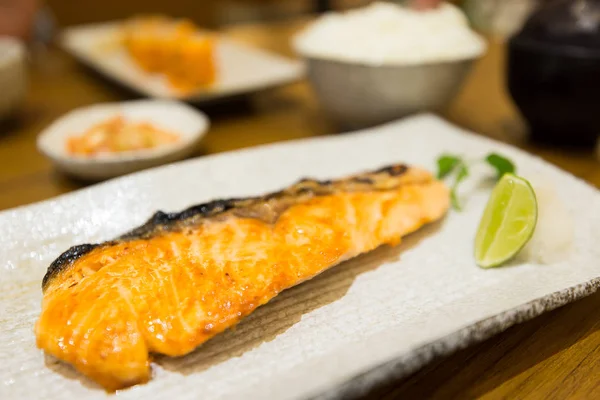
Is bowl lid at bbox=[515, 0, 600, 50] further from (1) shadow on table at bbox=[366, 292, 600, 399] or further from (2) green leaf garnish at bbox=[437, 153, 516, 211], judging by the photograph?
(1) shadow on table at bbox=[366, 292, 600, 399]

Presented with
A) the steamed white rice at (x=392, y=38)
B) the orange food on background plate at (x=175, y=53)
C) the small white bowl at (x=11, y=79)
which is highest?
the steamed white rice at (x=392, y=38)

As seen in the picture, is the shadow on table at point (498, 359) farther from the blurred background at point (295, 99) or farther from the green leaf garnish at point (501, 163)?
the blurred background at point (295, 99)

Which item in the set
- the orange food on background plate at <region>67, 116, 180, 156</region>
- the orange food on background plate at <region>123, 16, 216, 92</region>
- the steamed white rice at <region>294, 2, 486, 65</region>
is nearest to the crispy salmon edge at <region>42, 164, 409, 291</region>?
the orange food on background plate at <region>67, 116, 180, 156</region>

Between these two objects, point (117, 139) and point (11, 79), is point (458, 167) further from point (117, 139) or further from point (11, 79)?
point (11, 79)

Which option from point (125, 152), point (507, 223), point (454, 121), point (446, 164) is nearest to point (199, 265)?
point (507, 223)

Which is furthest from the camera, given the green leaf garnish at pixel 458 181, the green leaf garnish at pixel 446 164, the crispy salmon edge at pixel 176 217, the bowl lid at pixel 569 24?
the bowl lid at pixel 569 24

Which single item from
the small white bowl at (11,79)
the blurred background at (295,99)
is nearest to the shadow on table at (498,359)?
the blurred background at (295,99)

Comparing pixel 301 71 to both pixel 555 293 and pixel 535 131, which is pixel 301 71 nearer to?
pixel 535 131

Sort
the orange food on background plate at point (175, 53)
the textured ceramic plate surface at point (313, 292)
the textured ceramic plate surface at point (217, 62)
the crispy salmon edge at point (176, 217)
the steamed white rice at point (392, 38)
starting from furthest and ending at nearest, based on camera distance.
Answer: the orange food on background plate at point (175, 53) < the textured ceramic plate surface at point (217, 62) < the steamed white rice at point (392, 38) < the crispy salmon edge at point (176, 217) < the textured ceramic plate surface at point (313, 292)
